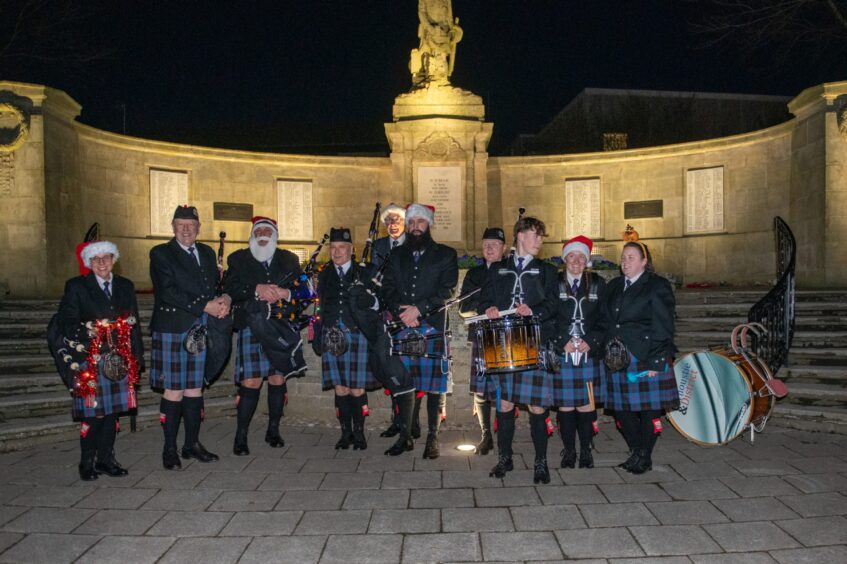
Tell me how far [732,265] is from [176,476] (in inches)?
469

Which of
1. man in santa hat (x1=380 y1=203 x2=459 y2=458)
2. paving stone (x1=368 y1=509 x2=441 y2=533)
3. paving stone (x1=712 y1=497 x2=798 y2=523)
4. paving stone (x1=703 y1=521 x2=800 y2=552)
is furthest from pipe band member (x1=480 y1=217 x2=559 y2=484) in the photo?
paving stone (x1=703 y1=521 x2=800 y2=552)

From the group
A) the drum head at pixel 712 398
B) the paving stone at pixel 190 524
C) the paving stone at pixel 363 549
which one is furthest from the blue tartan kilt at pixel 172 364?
the drum head at pixel 712 398

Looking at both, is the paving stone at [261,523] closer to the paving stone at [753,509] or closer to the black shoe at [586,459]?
the black shoe at [586,459]

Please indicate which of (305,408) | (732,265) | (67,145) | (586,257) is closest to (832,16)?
(732,265)

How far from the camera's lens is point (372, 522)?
4121 millimetres

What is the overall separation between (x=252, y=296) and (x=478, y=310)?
6.75 feet

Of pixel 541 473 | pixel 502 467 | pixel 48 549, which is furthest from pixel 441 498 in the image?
pixel 48 549

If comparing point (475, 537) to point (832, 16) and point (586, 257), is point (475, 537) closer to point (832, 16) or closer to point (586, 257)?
point (586, 257)

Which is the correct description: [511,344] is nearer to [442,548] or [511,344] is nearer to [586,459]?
[586,459]

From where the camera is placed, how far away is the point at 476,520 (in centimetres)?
414

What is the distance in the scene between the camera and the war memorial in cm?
392

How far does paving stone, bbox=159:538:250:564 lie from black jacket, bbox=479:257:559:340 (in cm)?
255

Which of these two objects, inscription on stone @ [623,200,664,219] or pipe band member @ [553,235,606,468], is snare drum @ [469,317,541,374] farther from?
inscription on stone @ [623,200,664,219]

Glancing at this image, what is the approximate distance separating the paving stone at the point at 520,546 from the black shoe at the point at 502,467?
119 centimetres
